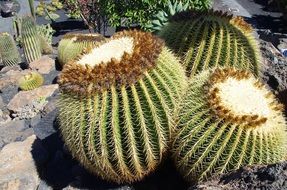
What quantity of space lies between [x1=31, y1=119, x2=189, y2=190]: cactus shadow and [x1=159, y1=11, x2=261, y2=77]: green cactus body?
0.87 meters

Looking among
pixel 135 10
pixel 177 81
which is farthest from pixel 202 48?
pixel 135 10

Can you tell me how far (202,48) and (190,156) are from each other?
44.8 inches

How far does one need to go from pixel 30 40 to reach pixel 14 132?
3.08 metres

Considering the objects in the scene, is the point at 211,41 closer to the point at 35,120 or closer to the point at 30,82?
the point at 35,120

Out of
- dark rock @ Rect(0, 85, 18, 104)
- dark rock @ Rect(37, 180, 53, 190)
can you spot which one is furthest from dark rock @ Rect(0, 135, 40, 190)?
dark rock @ Rect(0, 85, 18, 104)

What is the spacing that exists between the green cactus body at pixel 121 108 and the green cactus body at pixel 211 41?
1.99 feet

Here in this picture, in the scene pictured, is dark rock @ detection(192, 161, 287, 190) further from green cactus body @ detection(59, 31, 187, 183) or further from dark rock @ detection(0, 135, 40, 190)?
dark rock @ detection(0, 135, 40, 190)

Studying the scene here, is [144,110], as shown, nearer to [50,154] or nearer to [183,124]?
[183,124]

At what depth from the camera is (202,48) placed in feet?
12.6

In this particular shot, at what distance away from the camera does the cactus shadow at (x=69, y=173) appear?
345 cm

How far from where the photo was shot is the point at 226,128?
9.39ft

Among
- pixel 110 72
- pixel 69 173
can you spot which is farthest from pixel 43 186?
pixel 110 72

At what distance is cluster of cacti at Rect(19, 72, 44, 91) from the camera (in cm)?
654

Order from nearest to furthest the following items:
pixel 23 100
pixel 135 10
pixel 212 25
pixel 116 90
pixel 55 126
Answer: pixel 116 90, pixel 212 25, pixel 55 126, pixel 23 100, pixel 135 10
